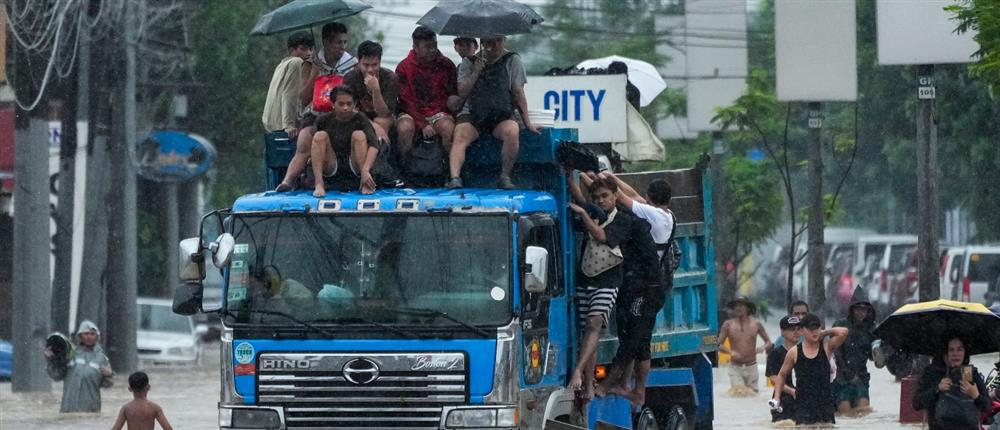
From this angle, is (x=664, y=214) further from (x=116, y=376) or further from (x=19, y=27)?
(x=116, y=376)

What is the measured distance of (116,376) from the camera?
103ft

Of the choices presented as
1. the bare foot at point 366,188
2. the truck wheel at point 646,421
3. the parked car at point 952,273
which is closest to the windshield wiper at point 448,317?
the bare foot at point 366,188

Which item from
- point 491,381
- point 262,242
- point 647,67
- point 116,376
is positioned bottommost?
point 116,376

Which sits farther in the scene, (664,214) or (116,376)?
(116,376)

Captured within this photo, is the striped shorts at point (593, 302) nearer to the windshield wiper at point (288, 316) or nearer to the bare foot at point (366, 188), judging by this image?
the bare foot at point (366, 188)

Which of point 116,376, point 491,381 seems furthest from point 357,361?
point 116,376

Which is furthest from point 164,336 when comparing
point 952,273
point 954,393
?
point 954,393

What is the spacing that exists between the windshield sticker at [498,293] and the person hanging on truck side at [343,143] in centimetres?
133

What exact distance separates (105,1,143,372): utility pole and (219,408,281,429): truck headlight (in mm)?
19787

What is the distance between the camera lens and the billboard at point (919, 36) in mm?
19453

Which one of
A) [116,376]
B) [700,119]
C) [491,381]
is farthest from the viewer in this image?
[700,119]

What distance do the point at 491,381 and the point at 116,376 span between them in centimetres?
2136

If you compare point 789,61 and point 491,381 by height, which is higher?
point 789,61

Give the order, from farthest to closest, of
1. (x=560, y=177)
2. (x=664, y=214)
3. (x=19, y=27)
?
(x=19, y=27)
(x=664, y=214)
(x=560, y=177)
